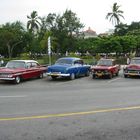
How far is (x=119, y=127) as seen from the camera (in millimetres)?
9289

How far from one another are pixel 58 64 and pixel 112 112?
1508cm

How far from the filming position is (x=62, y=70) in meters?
25.3

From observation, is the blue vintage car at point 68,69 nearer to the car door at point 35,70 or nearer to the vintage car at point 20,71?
the car door at point 35,70

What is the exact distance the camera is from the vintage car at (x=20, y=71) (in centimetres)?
2303

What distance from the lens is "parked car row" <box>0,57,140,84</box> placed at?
23500mm

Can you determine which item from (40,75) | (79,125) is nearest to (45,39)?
(40,75)

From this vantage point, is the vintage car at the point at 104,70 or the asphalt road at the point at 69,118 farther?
the vintage car at the point at 104,70

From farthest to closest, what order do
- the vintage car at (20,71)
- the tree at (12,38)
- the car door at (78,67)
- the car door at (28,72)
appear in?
the tree at (12,38) → the car door at (78,67) → the car door at (28,72) → the vintage car at (20,71)

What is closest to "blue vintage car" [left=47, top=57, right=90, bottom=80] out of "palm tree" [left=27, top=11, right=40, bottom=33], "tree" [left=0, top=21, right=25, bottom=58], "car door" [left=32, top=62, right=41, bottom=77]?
"car door" [left=32, top=62, right=41, bottom=77]

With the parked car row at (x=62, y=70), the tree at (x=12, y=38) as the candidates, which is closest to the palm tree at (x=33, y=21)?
the tree at (x=12, y=38)

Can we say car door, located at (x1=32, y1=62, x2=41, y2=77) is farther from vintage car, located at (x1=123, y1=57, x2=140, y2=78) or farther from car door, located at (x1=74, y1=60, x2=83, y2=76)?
vintage car, located at (x1=123, y1=57, x2=140, y2=78)

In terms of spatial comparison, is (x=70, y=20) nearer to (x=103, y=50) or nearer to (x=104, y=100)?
(x=103, y=50)

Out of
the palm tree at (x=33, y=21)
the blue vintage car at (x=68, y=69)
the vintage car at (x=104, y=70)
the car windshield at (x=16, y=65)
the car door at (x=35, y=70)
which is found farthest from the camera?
the palm tree at (x=33, y=21)

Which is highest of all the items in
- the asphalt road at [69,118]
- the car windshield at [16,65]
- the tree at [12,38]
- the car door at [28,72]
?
the tree at [12,38]
